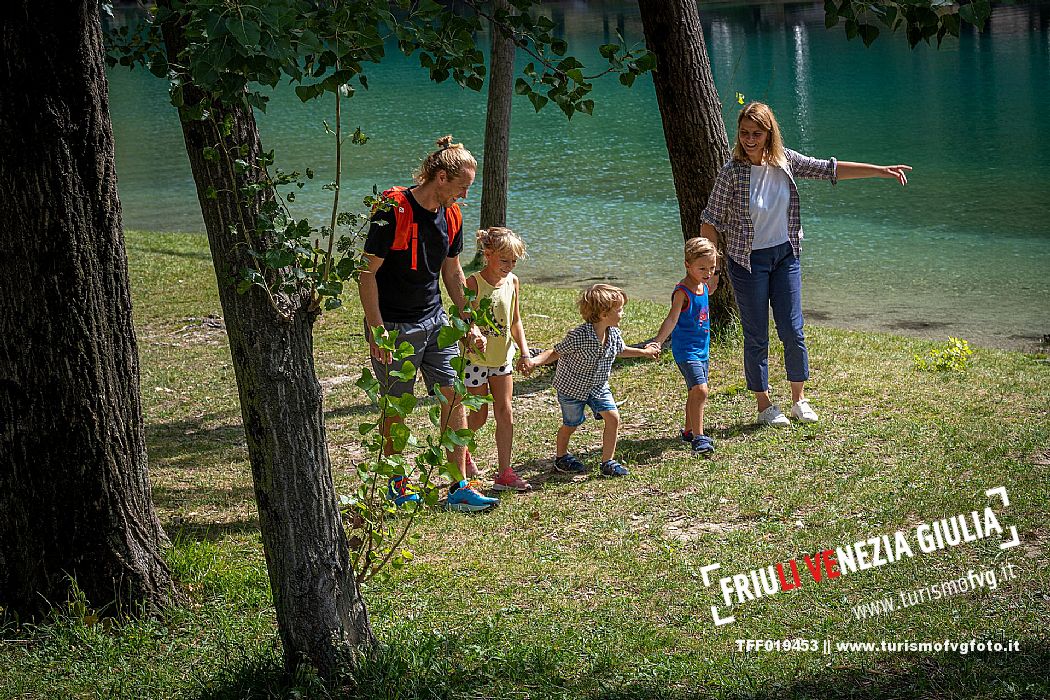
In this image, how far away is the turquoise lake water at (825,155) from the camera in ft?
42.7

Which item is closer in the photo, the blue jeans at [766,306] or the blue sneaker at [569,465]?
the blue sneaker at [569,465]

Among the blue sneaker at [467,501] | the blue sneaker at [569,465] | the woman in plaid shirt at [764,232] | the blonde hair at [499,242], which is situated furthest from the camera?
the woman in plaid shirt at [764,232]

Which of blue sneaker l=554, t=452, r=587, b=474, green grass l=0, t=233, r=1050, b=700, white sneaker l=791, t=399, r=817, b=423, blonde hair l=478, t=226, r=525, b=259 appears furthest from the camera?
white sneaker l=791, t=399, r=817, b=423

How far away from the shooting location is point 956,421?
6.16 metres

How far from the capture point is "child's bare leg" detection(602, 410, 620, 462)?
18.4 feet

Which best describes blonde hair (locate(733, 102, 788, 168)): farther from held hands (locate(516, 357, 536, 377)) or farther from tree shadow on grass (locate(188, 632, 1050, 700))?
tree shadow on grass (locate(188, 632, 1050, 700))

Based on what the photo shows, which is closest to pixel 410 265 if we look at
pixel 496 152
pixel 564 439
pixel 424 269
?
pixel 424 269

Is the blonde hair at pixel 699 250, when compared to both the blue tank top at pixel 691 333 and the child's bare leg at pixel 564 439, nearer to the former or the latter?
the blue tank top at pixel 691 333

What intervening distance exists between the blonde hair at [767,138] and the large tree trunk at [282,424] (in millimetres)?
3547

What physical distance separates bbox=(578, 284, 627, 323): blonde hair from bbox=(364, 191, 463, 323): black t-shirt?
2.76 ft

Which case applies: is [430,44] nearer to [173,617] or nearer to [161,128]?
[173,617]

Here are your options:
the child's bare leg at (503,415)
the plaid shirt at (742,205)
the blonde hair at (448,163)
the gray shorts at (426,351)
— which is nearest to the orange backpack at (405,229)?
the blonde hair at (448,163)

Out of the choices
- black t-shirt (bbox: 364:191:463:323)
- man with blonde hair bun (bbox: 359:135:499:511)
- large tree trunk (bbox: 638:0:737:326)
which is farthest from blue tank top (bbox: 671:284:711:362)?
large tree trunk (bbox: 638:0:737:326)

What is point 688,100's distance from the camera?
26.1ft
